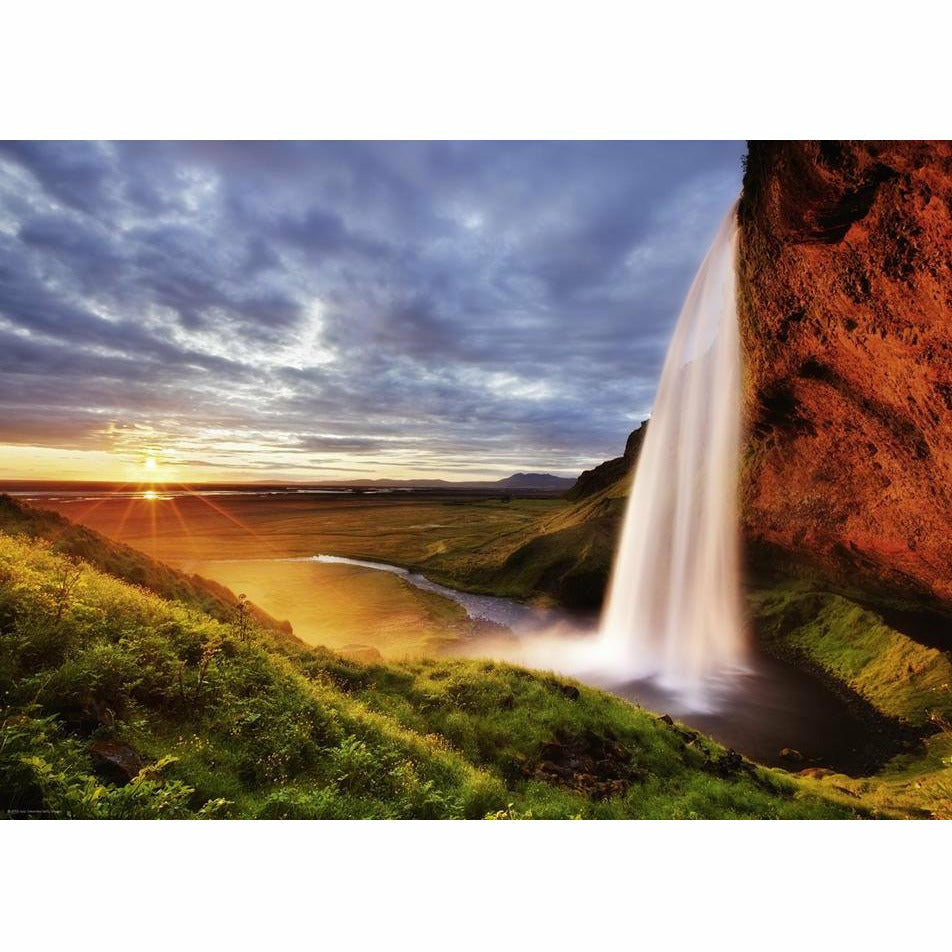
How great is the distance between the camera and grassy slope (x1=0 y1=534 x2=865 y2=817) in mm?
4664

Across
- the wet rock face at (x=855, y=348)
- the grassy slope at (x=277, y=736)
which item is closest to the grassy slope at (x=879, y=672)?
the grassy slope at (x=277, y=736)

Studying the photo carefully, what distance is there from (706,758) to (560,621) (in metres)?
15.0

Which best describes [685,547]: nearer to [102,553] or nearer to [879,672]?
[879,672]

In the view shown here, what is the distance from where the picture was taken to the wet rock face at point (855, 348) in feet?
23.6

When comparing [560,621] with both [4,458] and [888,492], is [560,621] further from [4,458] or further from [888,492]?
[4,458]

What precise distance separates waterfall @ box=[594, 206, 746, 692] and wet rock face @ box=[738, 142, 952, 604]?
5.69 ft

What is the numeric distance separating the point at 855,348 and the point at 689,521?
36.7 ft

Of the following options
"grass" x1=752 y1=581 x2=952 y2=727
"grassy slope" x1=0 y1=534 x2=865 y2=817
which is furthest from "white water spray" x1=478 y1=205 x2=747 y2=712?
"grassy slope" x1=0 y1=534 x2=865 y2=817

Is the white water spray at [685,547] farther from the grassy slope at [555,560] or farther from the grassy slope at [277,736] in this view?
the grassy slope at [277,736]

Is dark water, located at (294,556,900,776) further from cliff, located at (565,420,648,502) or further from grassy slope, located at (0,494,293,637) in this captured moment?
cliff, located at (565,420,648,502)

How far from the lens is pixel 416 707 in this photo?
28.9 ft

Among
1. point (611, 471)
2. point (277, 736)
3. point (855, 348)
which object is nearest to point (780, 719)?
point (855, 348)

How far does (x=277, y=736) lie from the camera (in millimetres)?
5879
